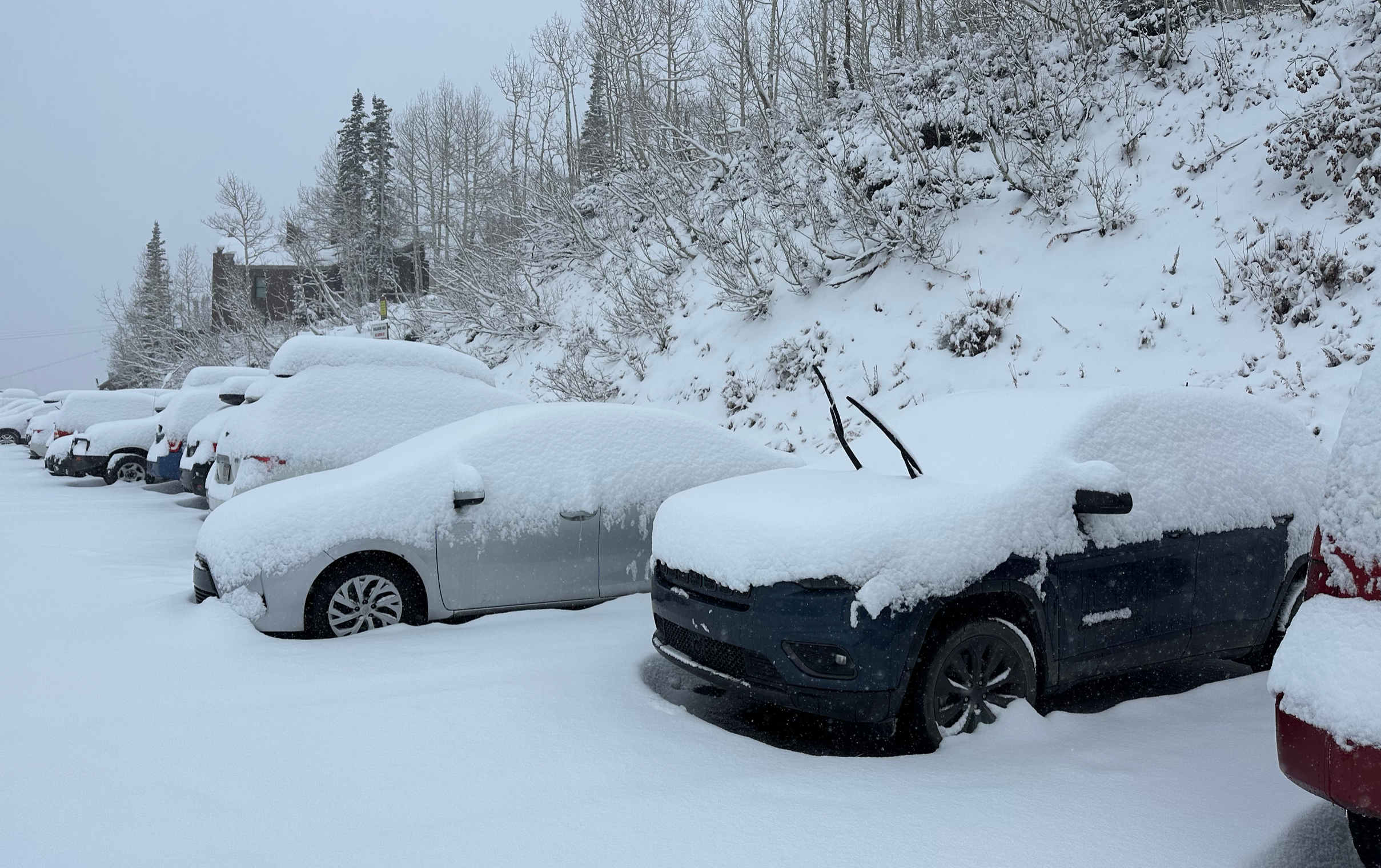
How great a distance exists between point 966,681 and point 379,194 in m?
53.9

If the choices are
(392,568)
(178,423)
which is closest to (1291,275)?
(392,568)

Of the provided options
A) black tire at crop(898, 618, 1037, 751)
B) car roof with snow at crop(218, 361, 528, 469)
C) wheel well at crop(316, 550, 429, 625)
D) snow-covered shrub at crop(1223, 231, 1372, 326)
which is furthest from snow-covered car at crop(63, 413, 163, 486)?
snow-covered shrub at crop(1223, 231, 1372, 326)

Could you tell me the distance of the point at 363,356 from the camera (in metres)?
8.76

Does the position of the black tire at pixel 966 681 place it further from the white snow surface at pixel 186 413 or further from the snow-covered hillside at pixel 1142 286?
the white snow surface at pixel 186 413

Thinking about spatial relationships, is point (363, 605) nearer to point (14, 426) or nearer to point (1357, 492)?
point (1357, 492)

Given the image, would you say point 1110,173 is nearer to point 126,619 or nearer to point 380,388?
point 380,388

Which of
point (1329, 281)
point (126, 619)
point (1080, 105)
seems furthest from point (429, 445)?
point (1080, 105)

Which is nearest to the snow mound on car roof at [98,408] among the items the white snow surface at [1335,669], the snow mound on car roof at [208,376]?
the snow mound on car roof at [208,376]

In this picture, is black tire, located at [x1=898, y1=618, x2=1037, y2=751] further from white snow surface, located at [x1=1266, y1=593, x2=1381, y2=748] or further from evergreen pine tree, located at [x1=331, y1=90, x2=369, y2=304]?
evergreen pine tree, located at [x1=331, y1=90, x2=369, y2=304]

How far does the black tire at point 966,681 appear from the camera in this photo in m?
3.61

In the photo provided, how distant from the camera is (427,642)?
4977 mm

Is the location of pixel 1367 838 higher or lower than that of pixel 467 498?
lower

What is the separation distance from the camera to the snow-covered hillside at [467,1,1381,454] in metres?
9.00

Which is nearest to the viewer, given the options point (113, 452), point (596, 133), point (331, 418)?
point (331, 418)
